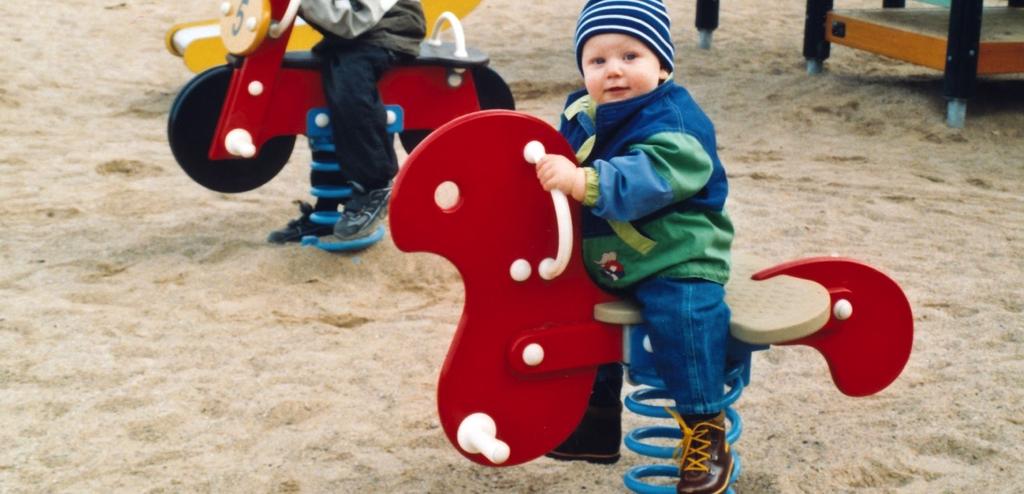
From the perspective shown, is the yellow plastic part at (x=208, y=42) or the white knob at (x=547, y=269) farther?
the yellow plastic part at (x=208, y=42)

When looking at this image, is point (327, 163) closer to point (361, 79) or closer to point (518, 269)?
point (361, 79)

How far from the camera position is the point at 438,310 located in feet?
11.6

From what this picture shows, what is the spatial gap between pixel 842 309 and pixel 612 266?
422 mm

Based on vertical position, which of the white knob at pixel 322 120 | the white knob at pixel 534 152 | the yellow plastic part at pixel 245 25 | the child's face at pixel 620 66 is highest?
the child's face at pixel 620 66

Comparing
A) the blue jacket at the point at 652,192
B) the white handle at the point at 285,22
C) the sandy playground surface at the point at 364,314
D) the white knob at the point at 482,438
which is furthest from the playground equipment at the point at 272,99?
the white knob at the point at 482,438

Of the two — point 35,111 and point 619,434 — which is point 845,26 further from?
point 619,434

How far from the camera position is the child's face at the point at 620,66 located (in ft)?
6.71

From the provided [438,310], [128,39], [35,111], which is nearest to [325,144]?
[438,310]

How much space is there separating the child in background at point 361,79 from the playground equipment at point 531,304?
→ 5.59ft

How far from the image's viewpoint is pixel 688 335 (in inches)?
78.7

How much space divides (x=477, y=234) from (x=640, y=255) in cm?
27

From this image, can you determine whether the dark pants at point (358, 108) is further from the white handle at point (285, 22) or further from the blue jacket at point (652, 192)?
the blue jacket at point (652, 192)

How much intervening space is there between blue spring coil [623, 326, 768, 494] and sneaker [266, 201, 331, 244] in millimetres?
1976

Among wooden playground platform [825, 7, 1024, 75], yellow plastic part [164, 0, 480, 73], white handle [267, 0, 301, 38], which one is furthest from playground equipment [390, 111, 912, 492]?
yellow plastic part [164, 0, 480, 73]
